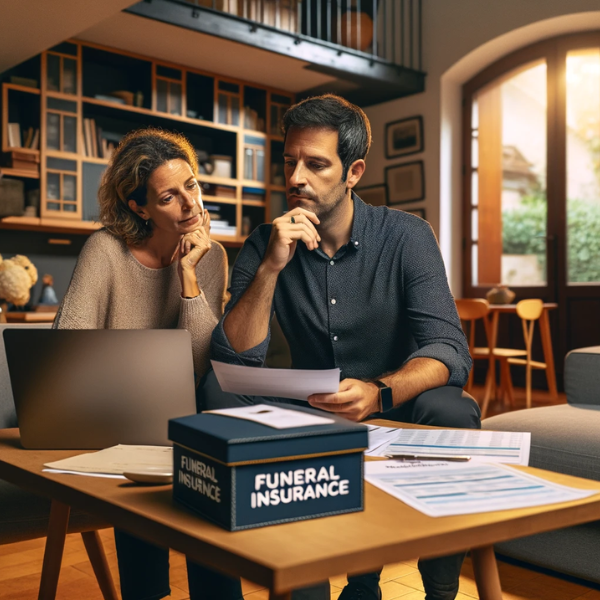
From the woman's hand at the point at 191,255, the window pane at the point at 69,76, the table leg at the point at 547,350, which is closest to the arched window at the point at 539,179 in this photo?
the table leg at the point at 547,350

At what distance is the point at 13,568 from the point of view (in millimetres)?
Answer: 1861

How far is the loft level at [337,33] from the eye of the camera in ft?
16.3

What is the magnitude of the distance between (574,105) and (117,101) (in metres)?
3.53

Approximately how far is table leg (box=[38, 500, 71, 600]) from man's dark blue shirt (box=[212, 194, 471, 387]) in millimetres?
487

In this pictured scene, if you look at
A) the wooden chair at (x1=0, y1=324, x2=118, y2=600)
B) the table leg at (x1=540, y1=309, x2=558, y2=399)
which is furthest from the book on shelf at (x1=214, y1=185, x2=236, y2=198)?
the wooden chair at (x1=0, y1=324, x2=118, y2=600)

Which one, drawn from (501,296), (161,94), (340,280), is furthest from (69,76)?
(340,280)

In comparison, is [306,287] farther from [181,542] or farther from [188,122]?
[188,122]

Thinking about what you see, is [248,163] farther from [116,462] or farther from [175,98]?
[116,462]

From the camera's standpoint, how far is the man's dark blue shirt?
1.56 metres

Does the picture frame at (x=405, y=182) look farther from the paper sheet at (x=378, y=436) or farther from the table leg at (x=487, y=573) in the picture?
the table leg at (x=487, y=573)

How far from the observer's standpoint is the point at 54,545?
4.07 feet

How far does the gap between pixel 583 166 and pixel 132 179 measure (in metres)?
4.62

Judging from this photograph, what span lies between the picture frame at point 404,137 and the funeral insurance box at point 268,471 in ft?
19.0

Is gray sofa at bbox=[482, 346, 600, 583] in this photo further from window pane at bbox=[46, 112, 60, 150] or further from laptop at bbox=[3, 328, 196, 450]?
window pane at bbox=[46, 112, 60, 150]
